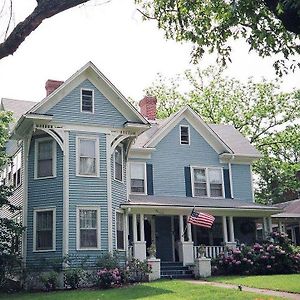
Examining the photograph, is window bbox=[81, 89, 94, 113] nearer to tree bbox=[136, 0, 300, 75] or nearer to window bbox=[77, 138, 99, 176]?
window bbox=[77, 138, 99, 176]

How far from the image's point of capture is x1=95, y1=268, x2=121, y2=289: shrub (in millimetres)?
17797

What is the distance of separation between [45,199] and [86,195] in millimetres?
1599

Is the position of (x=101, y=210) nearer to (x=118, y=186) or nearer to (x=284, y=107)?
(x=118, y=186)

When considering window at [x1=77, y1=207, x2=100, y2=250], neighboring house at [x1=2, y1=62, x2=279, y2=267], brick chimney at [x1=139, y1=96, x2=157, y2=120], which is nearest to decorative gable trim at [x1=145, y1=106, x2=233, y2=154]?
neighboring house at [x1=2, y1=62, x2=279, y2=267]

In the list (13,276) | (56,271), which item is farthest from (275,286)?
(13,276)

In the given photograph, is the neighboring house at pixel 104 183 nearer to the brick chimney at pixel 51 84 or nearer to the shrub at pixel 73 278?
the brick chimney at pixel 51 84

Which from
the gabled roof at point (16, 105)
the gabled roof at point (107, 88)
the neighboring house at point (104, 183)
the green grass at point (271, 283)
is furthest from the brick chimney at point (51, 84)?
the green grass at point (271, 283)

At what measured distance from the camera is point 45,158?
2036 cm

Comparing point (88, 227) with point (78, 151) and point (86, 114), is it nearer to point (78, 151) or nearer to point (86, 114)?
point (78, 151)

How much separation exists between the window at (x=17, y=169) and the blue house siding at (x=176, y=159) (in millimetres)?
6203

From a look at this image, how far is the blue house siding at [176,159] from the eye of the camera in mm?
25000

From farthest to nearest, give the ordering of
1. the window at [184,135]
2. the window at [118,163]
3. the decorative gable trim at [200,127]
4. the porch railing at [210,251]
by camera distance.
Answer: the window at [184,135], the decorative gable trim at [200,127], the porch railing at [210,251], the window at [118,163]

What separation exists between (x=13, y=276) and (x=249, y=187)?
43.2ft

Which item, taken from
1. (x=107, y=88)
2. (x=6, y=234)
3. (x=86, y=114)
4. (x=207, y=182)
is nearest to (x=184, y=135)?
(x=207, y=182)
